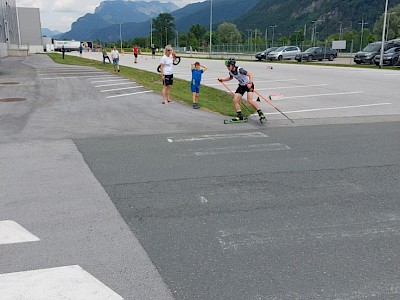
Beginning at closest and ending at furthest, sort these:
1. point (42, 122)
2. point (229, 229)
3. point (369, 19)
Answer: point (229, 229)
point (42, 122)
point (369, 19)

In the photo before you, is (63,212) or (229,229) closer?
(229,229)

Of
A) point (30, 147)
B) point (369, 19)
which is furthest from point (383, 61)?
point (369, 19)

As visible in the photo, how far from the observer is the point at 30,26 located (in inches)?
3679

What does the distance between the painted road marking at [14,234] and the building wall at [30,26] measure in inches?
3795

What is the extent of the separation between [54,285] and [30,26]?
340 ft

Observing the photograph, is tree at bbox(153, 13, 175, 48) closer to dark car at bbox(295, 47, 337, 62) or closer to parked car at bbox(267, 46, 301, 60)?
parked car at bbox(267, 46, 301, 60)

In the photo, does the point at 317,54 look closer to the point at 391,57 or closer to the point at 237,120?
the point at 391,57

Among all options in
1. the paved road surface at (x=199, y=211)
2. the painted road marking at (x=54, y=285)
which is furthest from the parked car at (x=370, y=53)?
the painted road marking at (x=54, y=285)

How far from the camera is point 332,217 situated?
14.5 ft

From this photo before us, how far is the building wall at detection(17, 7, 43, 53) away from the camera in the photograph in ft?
302

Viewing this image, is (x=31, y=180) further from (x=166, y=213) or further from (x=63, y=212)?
(x=166, y=213)

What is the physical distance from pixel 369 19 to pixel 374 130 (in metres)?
172

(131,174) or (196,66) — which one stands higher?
(196,66)

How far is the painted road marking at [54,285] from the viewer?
298 centimetres
